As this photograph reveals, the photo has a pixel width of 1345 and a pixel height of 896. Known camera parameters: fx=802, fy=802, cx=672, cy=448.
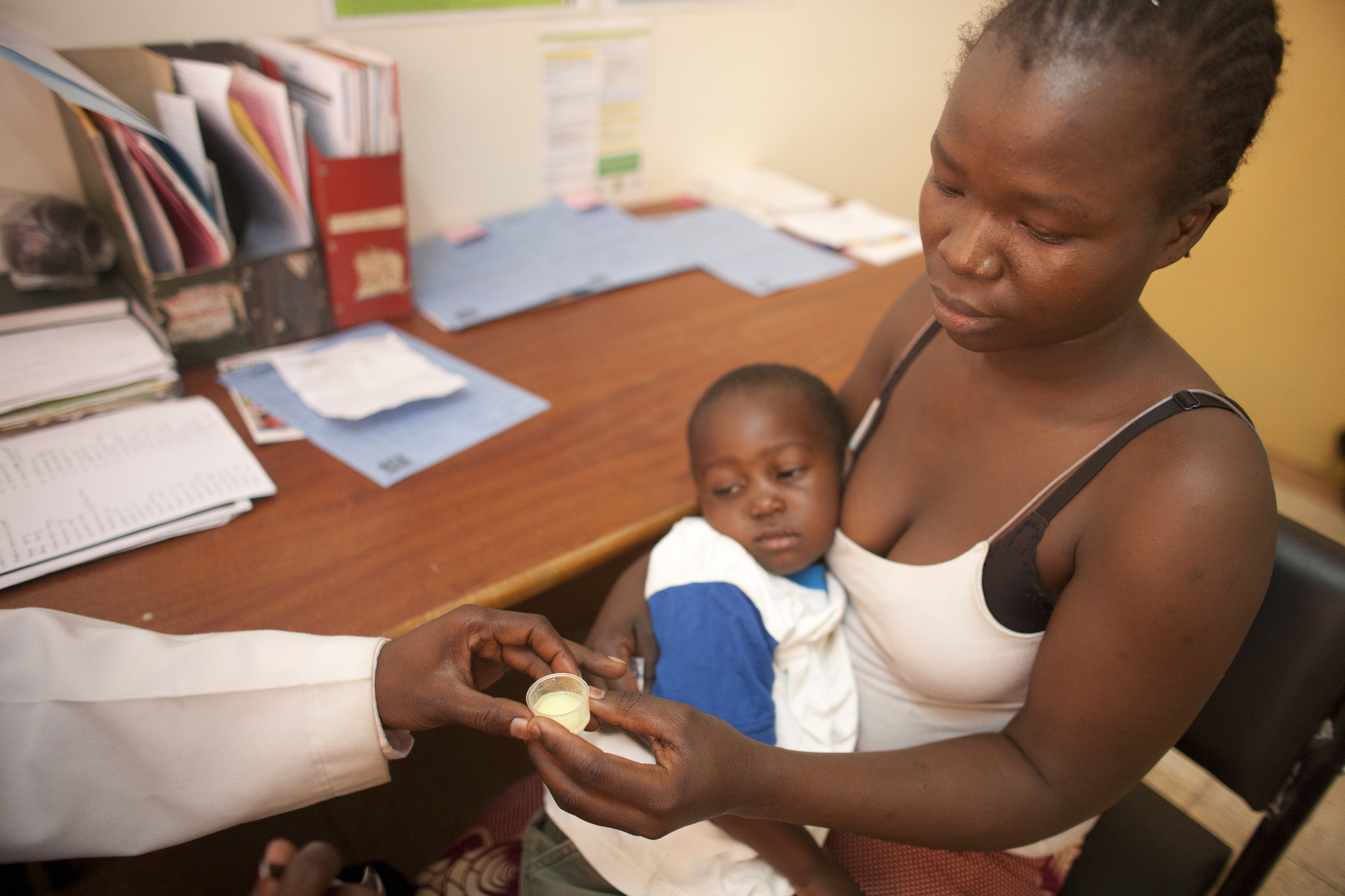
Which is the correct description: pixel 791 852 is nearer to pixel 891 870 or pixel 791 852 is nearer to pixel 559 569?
pixel 891 870

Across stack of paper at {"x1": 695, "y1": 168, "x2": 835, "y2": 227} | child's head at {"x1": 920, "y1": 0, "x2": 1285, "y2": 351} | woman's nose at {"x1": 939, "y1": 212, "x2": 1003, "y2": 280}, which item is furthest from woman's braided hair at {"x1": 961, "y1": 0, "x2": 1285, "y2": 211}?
stack of paper at {"x1": 695, "y1": 168, "x2": 835, "y2": 227}

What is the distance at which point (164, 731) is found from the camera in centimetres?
80

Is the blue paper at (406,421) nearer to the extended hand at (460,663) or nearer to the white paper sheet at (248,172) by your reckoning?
the white paper sheet at (248,172)

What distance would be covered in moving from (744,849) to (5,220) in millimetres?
1447

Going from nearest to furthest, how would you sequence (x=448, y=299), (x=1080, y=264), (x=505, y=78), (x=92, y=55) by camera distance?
1. (x=1080, y=264)
2. (x=92, y=55)
3. (x=448, y=299)
4. (x=505, y=78)

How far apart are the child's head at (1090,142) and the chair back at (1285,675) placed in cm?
42

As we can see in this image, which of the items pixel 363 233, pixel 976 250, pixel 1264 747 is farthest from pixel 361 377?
pixel 1264 747

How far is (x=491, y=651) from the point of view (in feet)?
2.86

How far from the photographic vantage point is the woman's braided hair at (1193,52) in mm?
591

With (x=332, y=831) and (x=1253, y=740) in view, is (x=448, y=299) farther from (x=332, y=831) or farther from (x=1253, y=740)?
(x=1253, y=740)

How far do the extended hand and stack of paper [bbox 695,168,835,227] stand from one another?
161cm

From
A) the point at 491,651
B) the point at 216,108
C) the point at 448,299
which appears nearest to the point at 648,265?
the point at 448,299

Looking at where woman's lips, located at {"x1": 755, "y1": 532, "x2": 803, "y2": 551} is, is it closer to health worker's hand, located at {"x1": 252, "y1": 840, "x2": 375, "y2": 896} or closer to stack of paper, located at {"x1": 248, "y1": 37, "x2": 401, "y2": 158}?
health worker's hand, located at {"x1": 252, "y1": 840, "x2": 375, "y2": 896}

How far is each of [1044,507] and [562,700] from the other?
53cm
